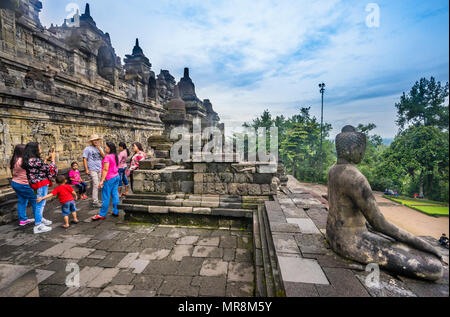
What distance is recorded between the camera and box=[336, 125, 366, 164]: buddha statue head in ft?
6.95

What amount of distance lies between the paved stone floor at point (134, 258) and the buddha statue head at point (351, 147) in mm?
1998

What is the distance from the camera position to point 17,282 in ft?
5.55

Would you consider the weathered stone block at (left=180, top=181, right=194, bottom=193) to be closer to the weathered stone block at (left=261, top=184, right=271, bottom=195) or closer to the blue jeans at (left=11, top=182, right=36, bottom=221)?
the weathered stone block at (left=261, top=184, right=271, bottom=195)

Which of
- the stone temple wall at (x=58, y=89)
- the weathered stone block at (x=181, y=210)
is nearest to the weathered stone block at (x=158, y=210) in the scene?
the weathered stone block at (x=181, y=210)

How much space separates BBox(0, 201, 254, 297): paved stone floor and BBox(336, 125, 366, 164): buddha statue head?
1998 mm

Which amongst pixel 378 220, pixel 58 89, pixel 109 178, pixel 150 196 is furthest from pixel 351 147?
pixel 58 89

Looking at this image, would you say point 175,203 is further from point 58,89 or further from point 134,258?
point 58,89

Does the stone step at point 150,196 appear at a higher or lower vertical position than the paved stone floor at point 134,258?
higher

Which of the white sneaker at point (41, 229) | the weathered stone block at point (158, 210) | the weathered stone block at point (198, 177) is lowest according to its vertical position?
the white sneaker at point (41, 229)

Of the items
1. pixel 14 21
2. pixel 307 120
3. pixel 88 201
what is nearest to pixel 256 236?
pixel 88 201

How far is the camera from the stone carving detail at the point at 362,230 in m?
1.77

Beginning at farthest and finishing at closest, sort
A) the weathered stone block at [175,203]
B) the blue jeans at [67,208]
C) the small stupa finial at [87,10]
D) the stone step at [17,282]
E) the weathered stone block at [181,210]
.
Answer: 1. the small stupa finial at [87,10]
2. the weathered stone block at [175,203]
3. the weathered stone block at [181,210]
4. the blue jeans at [67,208]
5. the stone step at [17,282]

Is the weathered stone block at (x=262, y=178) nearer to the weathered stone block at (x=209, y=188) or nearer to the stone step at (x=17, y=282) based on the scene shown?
the weathered stone block at (x=209, y=188)
